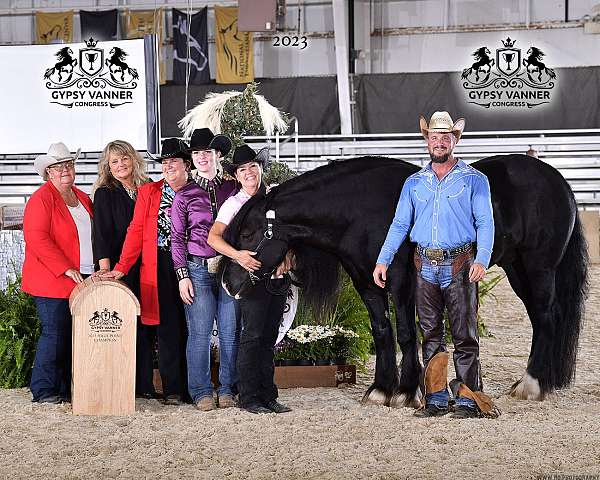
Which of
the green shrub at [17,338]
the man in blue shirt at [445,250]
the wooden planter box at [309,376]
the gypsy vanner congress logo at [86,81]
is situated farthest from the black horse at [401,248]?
the gypsy vanner congress logo at [86,81]

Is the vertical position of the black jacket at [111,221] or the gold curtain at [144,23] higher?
the gold curtain at [144,23]

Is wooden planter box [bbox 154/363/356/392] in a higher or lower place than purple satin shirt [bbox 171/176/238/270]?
lower

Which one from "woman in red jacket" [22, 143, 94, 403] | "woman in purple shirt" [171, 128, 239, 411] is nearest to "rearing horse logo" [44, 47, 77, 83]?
"woman in red jacket" [22, 143, 94, 403]

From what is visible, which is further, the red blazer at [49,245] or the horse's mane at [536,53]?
the horse's mane at [536,53]

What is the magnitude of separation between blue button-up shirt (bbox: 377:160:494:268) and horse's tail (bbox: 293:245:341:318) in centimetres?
75

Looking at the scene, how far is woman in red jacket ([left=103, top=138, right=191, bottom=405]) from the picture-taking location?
16.5 ft

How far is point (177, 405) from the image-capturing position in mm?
5082

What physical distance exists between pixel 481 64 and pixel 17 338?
12.8 meters

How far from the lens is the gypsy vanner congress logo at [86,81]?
13.0m

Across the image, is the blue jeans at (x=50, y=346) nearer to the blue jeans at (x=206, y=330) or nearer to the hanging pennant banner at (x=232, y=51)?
the blue jeans at (x=206, y=330)

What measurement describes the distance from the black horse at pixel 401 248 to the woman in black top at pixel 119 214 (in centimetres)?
68

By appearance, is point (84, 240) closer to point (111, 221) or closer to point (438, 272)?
point (111, 221)

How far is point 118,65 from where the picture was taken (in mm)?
12625

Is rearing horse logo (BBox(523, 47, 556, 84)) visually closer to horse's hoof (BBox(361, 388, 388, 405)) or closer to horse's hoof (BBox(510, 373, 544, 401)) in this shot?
horse's hoof (BBox(510, 373, 544, 401))
